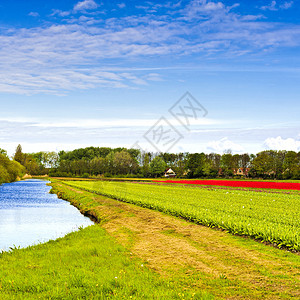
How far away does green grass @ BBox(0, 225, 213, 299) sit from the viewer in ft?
27.6

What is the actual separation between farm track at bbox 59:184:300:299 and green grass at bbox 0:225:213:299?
81 cm

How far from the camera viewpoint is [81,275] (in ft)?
31.6

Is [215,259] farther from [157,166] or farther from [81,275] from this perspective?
[157,166]

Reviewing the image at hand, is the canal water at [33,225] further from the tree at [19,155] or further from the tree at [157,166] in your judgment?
the tree at [19,155]

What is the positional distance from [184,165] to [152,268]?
124 metres

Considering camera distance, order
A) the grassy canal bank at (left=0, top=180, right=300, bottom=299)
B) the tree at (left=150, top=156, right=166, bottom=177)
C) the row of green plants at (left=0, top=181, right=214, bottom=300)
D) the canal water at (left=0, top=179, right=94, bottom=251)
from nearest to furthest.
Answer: the row of green plants at (left=0, top=181, right=214, bottom=300)
the grassy canal bank at (left=0, top=180, right=300, bottom=299)
the canal water at (left=0, top=179, right=94, bottom=251)
the tree at (left=150, top=156, right=166, bottom=177)

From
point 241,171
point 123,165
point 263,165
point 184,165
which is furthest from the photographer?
point 184,165

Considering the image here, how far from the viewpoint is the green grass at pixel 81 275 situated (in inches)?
331

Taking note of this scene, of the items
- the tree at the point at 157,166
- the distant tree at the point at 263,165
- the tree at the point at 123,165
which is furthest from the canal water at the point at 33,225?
the tree at the point at 123,165

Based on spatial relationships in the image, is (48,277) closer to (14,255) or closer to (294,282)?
(14,255)

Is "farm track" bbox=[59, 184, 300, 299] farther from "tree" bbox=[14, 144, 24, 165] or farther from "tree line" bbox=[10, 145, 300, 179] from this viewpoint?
"tree" bbox=[14, 144, 24, 165]

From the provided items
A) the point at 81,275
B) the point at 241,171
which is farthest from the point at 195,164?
the point at 81,275

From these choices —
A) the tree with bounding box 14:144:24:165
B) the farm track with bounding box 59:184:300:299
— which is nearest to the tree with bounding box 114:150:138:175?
the tree with bounding box 14:144:24:165

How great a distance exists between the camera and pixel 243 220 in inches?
688
